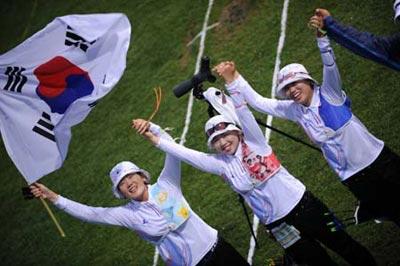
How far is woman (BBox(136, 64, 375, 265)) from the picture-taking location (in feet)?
19.4

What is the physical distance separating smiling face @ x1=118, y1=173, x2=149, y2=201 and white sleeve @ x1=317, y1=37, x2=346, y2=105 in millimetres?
2589

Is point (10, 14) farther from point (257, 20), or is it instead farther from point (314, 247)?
point (314, 247)

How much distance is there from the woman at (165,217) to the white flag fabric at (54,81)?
170 cm

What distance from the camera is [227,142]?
593 centimetres

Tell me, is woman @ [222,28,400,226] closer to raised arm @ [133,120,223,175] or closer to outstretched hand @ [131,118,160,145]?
raised arm @ [133,120,223,175]

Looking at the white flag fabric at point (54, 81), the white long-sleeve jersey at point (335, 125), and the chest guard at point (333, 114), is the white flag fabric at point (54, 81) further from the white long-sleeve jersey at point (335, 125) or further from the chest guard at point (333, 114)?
the chest guard at point (333, 114)

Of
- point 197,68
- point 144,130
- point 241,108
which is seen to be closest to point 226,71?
point 241,108

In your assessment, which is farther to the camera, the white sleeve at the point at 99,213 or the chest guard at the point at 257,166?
the white sleeve at the point at 99,213

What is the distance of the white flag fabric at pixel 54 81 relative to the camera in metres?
7.59

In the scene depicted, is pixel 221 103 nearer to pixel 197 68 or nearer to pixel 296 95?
pixel 296 95

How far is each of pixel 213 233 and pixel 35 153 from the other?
10.3 ft

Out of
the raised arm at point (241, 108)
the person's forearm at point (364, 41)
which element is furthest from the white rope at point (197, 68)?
the person's forearm at point (364, 41)

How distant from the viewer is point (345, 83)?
959 cm

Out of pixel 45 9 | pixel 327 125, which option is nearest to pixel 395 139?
pixel 327 125
